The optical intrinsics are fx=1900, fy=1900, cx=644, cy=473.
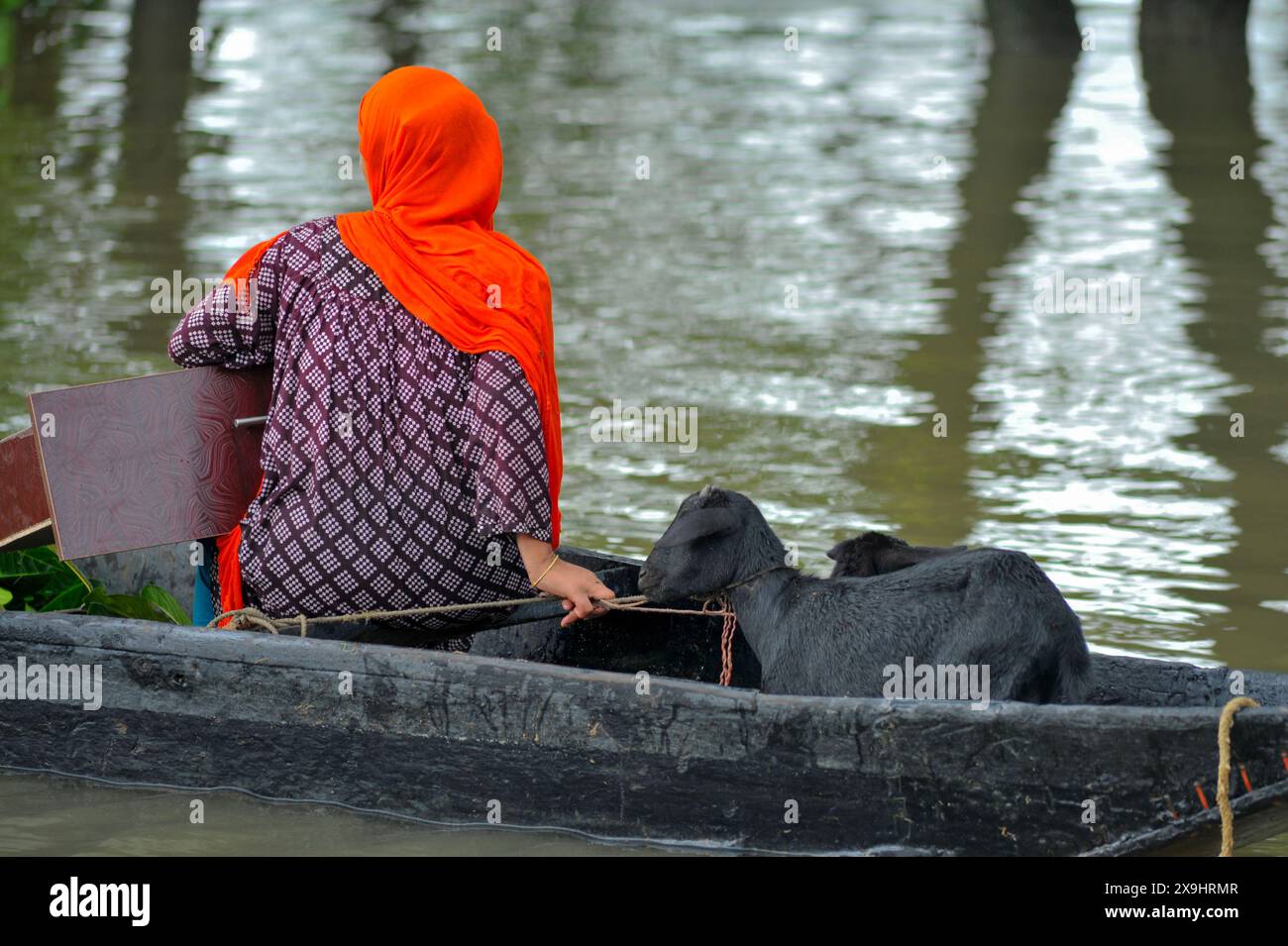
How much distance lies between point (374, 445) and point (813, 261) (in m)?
7.39

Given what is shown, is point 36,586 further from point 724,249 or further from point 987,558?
point 724,249

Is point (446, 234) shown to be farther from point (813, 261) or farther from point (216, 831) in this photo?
point (813, 261)

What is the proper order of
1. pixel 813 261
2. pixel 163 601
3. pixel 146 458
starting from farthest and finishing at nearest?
1. pixel 813 261
2. pixel 163 601
3. pixel 146 458

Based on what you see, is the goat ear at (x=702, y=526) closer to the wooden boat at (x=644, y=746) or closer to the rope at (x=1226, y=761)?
the wooden boat at (x=644, y=746)

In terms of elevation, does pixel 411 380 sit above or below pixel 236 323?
below

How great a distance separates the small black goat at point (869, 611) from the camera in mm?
4312

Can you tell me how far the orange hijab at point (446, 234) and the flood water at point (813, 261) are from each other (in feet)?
4.07

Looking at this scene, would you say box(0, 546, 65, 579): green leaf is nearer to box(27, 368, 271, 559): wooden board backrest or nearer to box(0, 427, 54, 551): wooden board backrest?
box(0, 427, 54, 551): wooden board backrest

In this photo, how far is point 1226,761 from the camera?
395cm

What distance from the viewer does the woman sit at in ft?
15.0

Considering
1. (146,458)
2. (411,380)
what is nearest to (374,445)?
(411,380)

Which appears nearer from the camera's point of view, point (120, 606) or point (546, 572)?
point (546, 572)

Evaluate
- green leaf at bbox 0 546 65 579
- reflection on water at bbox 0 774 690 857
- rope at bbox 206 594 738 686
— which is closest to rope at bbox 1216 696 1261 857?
rope at bbox 206 594 738 686

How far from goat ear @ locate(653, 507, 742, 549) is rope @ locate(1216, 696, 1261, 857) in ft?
4.26
